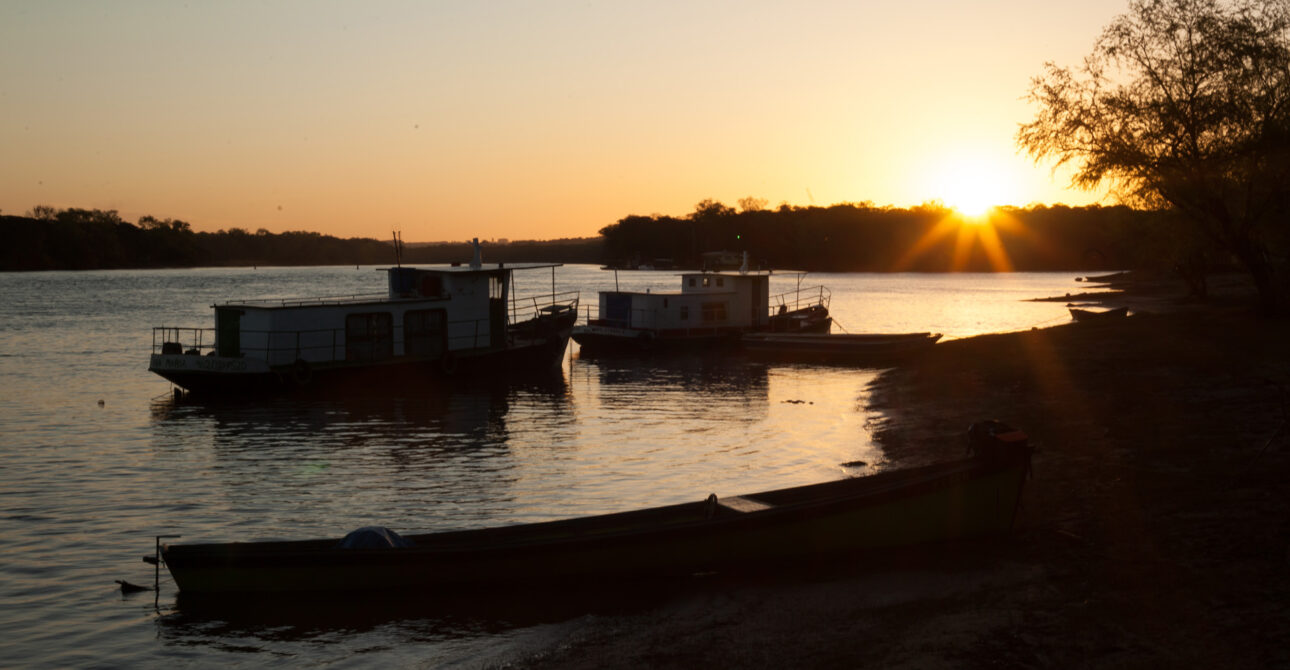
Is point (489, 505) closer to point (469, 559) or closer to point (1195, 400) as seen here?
point (469, 559)

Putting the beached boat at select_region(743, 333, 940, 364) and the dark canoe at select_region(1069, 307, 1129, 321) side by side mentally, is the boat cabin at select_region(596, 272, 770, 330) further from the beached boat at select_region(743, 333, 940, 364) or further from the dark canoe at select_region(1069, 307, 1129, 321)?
the dark canoe at select_region(1069, 307, 1129, 321)

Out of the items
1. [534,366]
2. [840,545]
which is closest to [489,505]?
[840,545]

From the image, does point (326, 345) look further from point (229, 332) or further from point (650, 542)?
point (650, 542)

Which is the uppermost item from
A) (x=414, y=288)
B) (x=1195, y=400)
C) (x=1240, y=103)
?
(x=1240, y=103)

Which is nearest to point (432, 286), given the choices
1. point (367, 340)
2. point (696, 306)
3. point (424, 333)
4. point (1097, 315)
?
point (424, 333)

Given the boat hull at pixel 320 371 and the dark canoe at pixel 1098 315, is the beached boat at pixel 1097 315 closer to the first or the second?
the dark canoe at pixel 1098 315

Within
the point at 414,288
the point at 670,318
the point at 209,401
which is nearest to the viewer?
the point at 209,401

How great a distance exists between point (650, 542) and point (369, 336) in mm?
26664

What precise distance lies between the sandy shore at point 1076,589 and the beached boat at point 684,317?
30.8 meters

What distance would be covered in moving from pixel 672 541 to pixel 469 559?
2.70 meters

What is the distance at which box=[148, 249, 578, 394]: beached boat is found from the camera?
34562mm

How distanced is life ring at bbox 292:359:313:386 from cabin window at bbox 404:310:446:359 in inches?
166

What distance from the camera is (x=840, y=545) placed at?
1333 cm

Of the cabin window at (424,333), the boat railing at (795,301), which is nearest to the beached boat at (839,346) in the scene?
the boat railing at (795,301)
